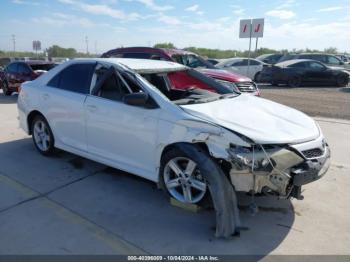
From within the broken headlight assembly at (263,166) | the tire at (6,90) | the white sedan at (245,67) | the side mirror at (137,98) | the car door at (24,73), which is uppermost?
the white sedan at (245,67)

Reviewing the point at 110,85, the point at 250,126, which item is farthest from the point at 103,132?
the point at 250,126

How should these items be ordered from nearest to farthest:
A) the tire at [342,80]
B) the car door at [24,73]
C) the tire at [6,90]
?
1. the car door at [24,73]
2. the tire at [6,90]
3. the tire at [342,80]

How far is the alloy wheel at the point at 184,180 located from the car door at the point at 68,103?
1542 mm

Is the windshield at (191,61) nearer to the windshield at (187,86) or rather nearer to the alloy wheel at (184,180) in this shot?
the windshield at (187,86)

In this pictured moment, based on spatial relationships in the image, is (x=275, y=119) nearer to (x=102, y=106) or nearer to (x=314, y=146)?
(x=314, y=146)

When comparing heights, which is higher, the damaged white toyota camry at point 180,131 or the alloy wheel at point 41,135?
the damaged white toyota camry at point 180,131

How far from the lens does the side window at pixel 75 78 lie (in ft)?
16.4

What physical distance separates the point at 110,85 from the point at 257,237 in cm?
263

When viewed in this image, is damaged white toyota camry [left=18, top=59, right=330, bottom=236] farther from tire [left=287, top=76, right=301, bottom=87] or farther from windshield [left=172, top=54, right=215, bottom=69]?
tire [left=287, top=76, right=301, bottom=87]

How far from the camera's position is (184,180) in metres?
3.88

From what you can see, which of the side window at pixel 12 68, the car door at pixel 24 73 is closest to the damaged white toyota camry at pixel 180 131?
the car door at pixel 24 73

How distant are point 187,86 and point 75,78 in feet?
5.51

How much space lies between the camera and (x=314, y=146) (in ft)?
12.2

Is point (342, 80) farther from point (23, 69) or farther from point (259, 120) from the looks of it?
point (259, 120)
